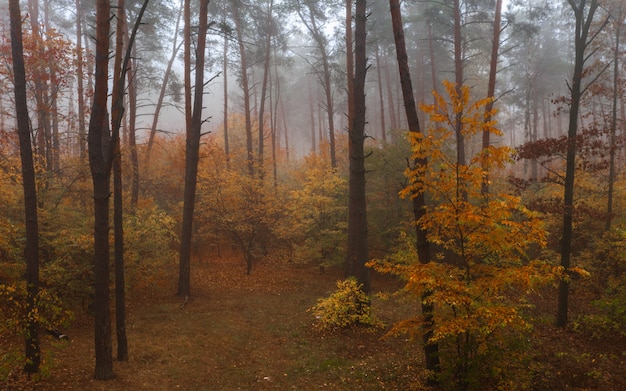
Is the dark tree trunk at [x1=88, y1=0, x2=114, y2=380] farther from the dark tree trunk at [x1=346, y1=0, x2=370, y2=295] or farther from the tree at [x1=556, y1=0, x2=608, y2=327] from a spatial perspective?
the tree at [x1=556, y1=0, x2=608, y2=327]

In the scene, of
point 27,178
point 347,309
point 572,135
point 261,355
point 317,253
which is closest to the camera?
point 27,178

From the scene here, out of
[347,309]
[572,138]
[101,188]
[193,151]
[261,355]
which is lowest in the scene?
[261,355]

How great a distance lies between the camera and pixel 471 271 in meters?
5.81

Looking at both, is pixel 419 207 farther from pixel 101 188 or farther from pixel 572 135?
pixel 572 135

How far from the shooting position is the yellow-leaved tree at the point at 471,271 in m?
5.07

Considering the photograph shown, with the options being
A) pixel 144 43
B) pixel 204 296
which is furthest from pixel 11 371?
pixel 144 43

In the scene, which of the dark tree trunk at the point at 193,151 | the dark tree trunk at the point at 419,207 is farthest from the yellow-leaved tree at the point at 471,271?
the dark tree trunk at the point at 193,151

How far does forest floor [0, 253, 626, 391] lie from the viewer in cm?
678

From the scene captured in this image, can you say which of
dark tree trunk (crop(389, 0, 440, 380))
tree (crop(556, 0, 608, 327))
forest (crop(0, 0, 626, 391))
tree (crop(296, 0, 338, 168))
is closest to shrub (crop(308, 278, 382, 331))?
forest (crop(0, 0, 626, 391))

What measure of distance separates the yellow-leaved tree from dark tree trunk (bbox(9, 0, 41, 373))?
20.2ft

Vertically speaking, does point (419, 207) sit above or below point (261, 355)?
above

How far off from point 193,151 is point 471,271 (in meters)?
10.00

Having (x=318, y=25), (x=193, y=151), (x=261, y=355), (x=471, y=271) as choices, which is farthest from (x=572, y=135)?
(x=318, y=25)

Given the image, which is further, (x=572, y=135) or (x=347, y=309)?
(x=347, y=309)
